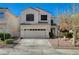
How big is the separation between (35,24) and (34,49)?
3.98ft

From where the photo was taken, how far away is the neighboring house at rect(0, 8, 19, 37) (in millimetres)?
19844

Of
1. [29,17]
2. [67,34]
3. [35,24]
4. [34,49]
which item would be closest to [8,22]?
[29,17]

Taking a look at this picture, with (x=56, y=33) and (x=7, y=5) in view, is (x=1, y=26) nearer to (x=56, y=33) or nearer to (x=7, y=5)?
(x=7, y=5)

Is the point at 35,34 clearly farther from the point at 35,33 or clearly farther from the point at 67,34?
the point at 67,34

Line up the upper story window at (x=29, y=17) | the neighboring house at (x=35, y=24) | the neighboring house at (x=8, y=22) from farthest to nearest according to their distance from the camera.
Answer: the upper story window at (x=29, y=17)
the neighboring house at (x=35, y=24)
the neighboring house at (x=8, y=22)

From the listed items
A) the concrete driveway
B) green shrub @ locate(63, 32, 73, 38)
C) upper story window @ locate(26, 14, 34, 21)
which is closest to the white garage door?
the concrete driveway

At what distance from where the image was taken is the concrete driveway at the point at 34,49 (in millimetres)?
19594

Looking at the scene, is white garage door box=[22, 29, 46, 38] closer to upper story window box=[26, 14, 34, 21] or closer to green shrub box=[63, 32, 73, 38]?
upper story window box=[26, 14, 34, 21]

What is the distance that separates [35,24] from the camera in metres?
20.4

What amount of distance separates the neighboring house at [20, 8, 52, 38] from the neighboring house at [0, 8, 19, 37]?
1.13 ft

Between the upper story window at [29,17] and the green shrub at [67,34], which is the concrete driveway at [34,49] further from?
the upper story window at [29,17]

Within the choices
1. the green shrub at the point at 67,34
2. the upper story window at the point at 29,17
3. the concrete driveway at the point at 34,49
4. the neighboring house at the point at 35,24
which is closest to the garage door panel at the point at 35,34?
the neighboring house at the point at 35,24

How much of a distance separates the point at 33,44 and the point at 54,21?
135 centimetres

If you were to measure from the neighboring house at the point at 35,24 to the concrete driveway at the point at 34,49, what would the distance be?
36 centimetres
